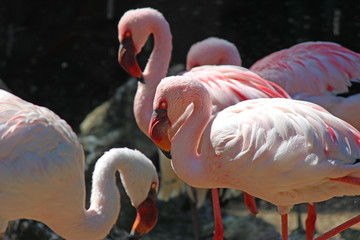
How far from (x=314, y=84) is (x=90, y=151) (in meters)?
2.84

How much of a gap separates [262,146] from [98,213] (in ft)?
3.85

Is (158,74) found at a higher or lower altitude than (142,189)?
higher

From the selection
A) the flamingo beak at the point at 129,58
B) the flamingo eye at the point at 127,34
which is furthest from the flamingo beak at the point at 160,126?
the flamingo eye at the point at 127,34

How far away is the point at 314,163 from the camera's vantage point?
3.00 m

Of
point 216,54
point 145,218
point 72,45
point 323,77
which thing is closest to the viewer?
point 145,218

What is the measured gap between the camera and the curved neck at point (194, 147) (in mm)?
3318

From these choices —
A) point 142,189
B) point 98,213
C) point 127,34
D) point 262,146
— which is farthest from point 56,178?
point 127,34

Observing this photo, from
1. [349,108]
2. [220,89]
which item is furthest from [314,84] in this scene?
[220,89]

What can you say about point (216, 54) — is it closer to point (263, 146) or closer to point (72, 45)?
point (263, 146)

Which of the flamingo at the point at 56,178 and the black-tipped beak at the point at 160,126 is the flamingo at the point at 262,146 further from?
the flamingo at the point at 56,178

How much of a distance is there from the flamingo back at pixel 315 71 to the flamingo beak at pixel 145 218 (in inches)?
51.8

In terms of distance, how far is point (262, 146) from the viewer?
121 inches

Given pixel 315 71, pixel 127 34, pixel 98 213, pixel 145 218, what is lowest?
pixel 145 218

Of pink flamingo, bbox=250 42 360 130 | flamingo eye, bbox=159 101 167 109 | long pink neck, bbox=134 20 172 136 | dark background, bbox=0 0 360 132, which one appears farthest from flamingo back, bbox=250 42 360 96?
dark background, bbox=0 0 360 132
